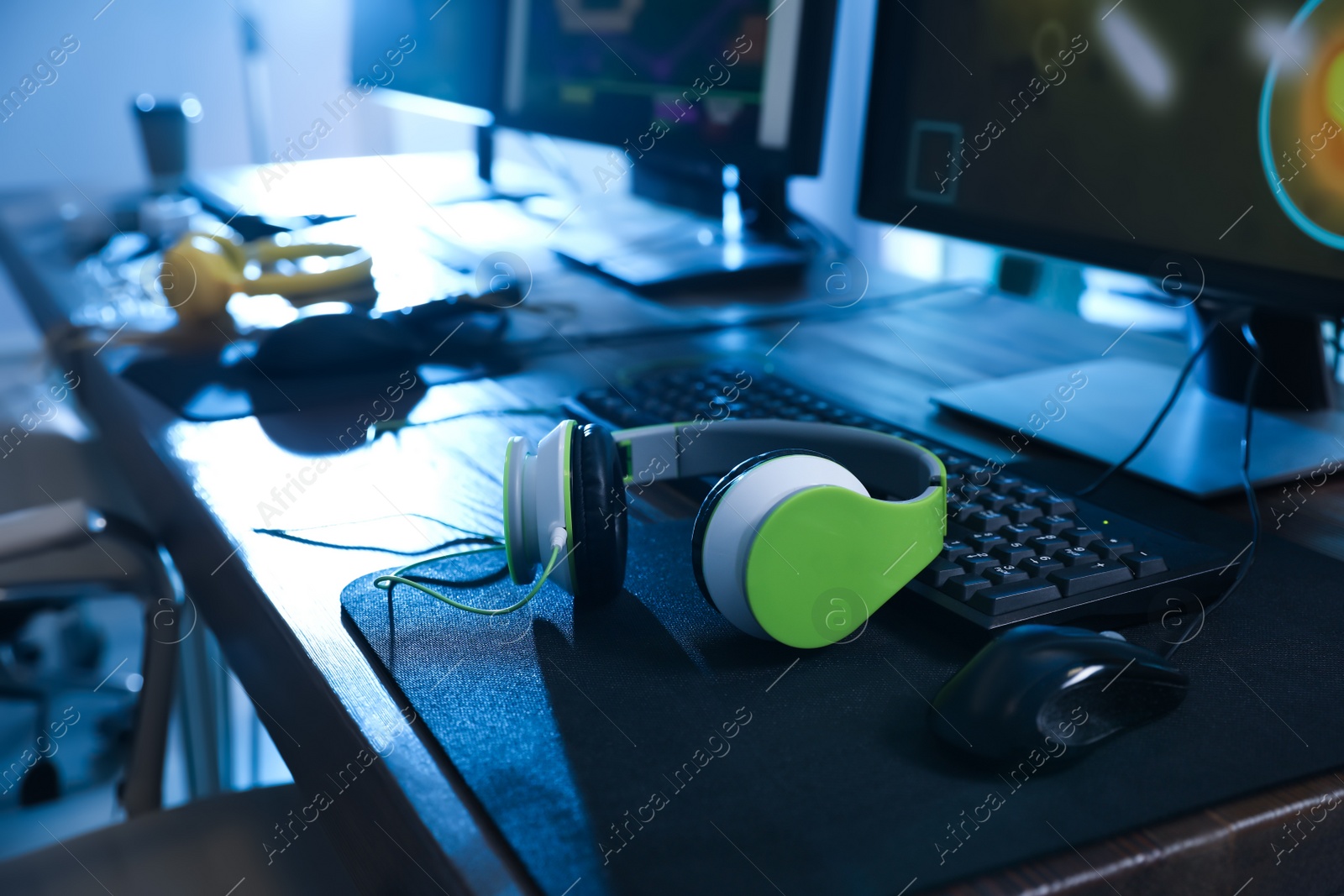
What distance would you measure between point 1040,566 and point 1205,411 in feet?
1.22

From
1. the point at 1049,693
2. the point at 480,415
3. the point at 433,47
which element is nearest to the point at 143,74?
the point at 433,47

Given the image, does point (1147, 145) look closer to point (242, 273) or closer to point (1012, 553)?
point (1012, 553)

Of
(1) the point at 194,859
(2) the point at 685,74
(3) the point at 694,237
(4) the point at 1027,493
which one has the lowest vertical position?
(1) the point at 194,859

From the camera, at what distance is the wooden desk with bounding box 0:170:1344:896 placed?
35cm

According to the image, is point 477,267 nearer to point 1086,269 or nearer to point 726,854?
point 1086,269

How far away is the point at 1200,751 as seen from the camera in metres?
0.39

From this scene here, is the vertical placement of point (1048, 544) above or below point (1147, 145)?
below

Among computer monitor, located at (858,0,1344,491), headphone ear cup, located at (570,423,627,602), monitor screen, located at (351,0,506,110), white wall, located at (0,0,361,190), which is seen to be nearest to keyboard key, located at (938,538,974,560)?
headphone ear cup, located at (570,423,627,602)

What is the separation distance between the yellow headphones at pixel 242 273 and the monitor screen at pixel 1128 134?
567 millimetres

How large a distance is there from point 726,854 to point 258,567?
32cm

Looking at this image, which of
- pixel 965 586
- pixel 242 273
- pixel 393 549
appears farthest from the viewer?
pixel 242 273

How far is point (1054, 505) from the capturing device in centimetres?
54

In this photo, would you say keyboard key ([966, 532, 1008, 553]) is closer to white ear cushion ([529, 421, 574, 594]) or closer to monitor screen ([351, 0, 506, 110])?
white ear cushion ([529, 421, 574, 594])

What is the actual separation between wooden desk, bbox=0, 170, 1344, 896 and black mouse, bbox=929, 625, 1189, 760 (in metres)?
0.04
